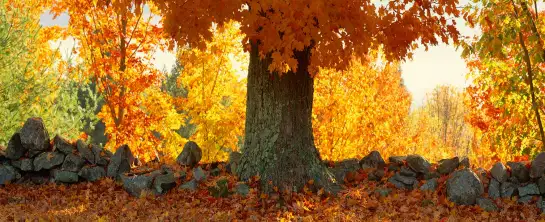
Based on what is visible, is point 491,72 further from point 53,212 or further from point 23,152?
point 23,152

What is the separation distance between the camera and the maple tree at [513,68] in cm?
1055

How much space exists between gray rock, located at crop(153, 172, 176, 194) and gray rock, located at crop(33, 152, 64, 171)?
260 cm

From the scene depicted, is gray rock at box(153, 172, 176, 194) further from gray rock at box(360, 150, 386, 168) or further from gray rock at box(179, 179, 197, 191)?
gray rock at box(360, 150, 386, 168)

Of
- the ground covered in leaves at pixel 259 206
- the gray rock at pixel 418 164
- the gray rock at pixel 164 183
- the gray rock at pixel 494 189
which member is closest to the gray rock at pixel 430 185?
the ground covered in leaves at pixel 259 206

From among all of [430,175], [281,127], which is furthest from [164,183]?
[430,175]

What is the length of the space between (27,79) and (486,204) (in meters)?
12.2

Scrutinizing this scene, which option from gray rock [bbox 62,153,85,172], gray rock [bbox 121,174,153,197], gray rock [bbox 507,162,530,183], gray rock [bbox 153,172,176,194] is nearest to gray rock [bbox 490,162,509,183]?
gray rock [bbox 507,162,530,183]

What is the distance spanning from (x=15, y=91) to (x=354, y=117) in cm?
1010

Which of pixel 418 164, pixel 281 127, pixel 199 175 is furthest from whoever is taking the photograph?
pixel 418 164

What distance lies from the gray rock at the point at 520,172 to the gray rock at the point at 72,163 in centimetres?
898

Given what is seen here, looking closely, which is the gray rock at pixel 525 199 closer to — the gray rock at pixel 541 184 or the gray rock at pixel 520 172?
the gray rock at pixel 541 184

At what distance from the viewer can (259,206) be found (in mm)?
8766

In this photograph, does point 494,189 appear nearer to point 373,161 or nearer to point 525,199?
point 525,199

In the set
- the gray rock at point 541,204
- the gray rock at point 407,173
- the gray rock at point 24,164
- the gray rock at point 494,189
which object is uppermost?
the gray rock at point 407,173
